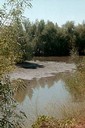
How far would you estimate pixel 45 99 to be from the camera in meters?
18.5

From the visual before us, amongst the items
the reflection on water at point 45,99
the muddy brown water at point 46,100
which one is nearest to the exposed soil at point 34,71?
the muddy brown water at point 46,100

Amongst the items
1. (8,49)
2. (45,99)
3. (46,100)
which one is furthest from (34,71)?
(8,49)

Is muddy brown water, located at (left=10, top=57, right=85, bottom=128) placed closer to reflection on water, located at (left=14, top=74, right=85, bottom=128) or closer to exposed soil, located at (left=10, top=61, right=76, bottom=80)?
reflection on water, located at (left=14, top=74, right=85, bottom=128)

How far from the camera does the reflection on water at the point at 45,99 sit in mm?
12375

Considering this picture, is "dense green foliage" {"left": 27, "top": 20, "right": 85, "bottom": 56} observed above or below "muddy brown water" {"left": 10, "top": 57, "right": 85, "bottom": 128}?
above

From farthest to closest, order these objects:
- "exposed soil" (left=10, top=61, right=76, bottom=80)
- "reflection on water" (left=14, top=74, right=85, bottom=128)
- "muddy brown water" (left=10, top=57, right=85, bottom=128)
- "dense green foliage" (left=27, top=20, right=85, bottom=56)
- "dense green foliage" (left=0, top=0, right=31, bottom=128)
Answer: "dense green foliage" (left=27, top=20, right=85, bottom=56)
"exposed soil" (left=10, top=61, right=76, bottom=80)
"reflection on water" (left=14, top=74, right=85, bottom=128)
"muddy brown water" (left=10, top=57, right=85, bottom=128)
"dense green foliage" (left=0, top=0, right=31, bottom=128)

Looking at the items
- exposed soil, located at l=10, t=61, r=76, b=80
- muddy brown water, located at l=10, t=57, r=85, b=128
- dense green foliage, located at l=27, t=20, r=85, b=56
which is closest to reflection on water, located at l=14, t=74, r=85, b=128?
muddy brown water, located at l=10, t=57, r=85, b=128

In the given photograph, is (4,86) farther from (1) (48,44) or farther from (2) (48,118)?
(1) (48,44)

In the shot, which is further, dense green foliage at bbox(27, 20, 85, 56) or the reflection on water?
dense green foliage at bbox(27, 20, 85, 56)

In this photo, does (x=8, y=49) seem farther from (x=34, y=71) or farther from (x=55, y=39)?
(x=55, y=39)

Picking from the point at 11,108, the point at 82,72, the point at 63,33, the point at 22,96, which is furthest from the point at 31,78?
the point at 63,33

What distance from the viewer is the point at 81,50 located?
61.1m

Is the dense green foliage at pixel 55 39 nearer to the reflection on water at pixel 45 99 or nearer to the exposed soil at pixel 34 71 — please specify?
the exposed soil at pixel 34 71

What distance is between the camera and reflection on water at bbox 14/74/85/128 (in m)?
12.4
